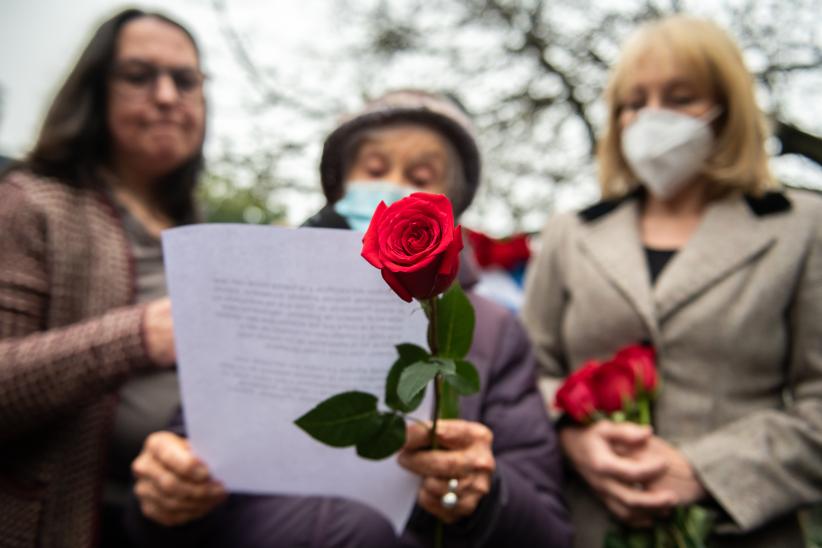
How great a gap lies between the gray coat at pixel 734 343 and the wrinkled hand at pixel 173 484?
92 cm

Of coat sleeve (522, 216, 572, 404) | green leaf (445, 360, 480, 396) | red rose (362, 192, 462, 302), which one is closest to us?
red rose (362, 192, 462, 302)

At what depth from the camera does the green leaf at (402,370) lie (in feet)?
2.58

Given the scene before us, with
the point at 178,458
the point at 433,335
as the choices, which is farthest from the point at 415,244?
the point at 178,458

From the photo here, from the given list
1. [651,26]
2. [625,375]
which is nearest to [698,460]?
[625,375]

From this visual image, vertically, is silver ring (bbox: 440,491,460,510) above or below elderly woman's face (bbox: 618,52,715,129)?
below

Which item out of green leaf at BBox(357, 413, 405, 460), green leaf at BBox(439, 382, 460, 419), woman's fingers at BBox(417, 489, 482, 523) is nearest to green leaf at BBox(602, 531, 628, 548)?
woman's fingers at BBox(417, 489, 482, 523)

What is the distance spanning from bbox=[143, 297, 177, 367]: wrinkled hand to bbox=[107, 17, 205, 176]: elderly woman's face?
0.75 meters

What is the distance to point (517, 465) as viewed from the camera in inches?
52.4

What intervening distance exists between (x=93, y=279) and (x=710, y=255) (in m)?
1.57

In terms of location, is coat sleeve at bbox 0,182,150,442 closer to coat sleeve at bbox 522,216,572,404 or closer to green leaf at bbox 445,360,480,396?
green leaf at bbox 445,360,480,396

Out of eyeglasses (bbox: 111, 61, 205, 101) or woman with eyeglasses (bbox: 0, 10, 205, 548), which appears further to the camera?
eyeglasses (bbox: 111, 61, 205, 101)

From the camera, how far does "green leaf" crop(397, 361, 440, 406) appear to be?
2.25 feet

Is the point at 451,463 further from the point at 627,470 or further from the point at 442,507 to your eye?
the point at 627,470

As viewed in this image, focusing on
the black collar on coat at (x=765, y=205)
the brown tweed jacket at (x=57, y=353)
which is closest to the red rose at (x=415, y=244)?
the brown tweed jacket at (x=57, y=353)
